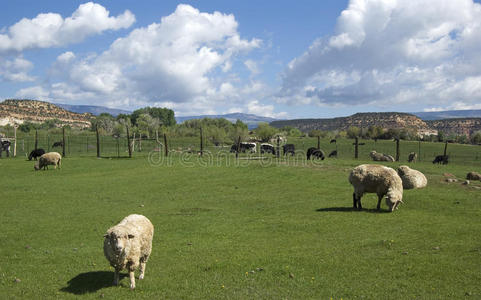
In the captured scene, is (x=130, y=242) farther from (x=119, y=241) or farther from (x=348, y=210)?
(x=348, y=210)

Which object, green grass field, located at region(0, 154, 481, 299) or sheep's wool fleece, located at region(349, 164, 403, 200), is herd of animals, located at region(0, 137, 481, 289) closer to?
sheep's wool fleece, located at region(349, 164, 403, 200)

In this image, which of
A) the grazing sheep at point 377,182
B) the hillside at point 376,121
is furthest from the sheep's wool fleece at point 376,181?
the hillside at point 376,121

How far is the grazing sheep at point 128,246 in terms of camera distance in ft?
26.0

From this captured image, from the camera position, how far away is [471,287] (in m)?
7.62

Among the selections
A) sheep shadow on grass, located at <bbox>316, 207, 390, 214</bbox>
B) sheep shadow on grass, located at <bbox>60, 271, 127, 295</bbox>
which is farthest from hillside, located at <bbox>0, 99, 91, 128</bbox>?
sheep shadow on grass, located at <bbox>60, 271, 127, 295</bbox>

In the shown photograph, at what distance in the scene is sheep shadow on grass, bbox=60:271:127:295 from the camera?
8.34 metres

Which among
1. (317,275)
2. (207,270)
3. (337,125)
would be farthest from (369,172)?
(337,125)

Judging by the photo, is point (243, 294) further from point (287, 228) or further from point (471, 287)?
point (287, 228)

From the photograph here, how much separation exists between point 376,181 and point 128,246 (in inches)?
449

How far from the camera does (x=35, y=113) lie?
6107 inches

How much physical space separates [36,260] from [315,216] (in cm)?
1010

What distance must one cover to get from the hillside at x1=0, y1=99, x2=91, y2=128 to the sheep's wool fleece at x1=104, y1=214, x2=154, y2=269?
143 meters

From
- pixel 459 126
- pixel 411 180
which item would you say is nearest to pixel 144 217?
pixel 411 180

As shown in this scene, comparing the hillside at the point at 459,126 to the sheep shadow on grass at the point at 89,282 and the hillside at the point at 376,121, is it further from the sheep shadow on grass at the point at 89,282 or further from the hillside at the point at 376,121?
the sheep shadow on grass at the point at 89,282
